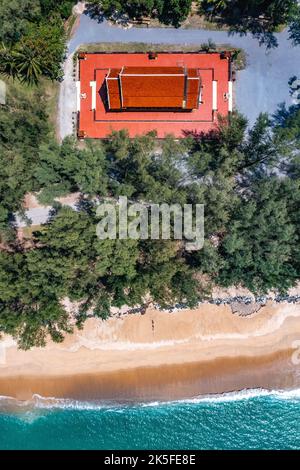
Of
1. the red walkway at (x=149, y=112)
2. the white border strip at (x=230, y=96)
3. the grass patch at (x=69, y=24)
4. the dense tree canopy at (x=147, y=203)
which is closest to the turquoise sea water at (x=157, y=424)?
the dense tree canopy at (x=147, y=203)

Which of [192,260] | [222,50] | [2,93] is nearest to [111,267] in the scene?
[192,260]

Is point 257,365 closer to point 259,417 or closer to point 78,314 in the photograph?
point 259,417

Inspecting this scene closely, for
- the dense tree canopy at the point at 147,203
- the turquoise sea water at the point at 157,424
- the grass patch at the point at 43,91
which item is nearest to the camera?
the dense tree canopy at the point at 147,203

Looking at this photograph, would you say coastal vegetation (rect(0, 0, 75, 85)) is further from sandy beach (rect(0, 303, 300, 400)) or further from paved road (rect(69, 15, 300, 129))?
sandy beach (rect(0, 303, 300, 400))

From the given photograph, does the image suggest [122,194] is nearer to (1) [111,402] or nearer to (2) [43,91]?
(2) [43,91]

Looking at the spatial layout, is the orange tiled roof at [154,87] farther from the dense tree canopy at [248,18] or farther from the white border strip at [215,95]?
the dense tree canopy at [248,18]

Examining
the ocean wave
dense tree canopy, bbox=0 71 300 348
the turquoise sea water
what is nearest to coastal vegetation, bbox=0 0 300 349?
dense tree canopy, bbox=0 71 300 348
